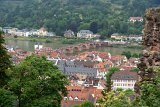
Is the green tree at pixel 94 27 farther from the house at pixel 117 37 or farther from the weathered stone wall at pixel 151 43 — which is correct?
the weathered stone wall at pixel 151 43

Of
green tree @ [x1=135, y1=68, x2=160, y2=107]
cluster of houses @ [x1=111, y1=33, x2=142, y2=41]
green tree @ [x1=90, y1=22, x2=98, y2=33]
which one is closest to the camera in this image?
green tree @ [x1=135, y1=68, x2=160, y2=107]

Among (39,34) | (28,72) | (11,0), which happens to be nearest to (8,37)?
(39,34)

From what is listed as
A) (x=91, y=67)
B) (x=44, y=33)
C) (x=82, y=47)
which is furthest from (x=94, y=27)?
(x=91, y=67)

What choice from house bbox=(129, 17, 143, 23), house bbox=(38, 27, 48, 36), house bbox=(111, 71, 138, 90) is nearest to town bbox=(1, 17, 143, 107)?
house bbox=(111, 71, 138, 90)

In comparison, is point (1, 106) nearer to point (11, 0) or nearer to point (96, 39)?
point (96, 39)

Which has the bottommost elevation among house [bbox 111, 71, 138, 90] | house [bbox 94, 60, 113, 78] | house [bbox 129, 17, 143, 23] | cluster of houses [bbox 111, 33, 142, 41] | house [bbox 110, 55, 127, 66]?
cluster of houses [bbox 111, 33, 142, 41]

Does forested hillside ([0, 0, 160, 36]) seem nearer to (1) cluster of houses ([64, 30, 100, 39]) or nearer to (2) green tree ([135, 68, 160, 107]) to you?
(1) cluster of houses ([64, 30, 100, 39])

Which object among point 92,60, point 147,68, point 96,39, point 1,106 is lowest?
point 96,39
